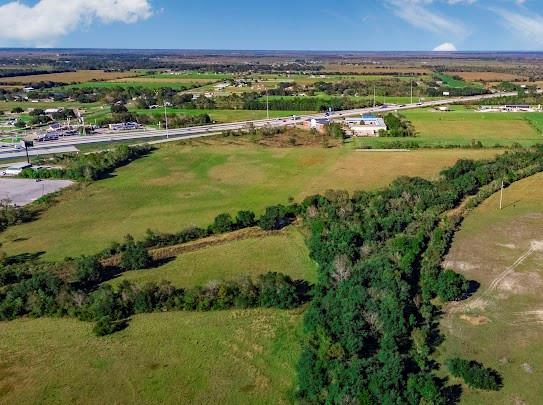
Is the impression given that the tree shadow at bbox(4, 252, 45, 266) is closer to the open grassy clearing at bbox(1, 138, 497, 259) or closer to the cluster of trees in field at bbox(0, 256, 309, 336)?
the open grassy clearing at bbox(1, 138, 497, 259)

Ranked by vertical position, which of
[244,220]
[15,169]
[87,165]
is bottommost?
[244,220]

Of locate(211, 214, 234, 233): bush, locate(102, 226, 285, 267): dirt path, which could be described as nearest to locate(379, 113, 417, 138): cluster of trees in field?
locate(102, 226, 285, 267): dirt path

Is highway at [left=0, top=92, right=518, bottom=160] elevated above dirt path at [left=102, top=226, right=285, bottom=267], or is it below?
above

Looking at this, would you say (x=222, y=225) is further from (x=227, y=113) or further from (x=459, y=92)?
(x=459, y=92)

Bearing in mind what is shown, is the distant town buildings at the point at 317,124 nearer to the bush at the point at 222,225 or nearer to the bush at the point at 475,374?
the bush at the point at 222,225

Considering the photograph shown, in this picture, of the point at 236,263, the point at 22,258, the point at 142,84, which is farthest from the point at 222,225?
the point at 142,84

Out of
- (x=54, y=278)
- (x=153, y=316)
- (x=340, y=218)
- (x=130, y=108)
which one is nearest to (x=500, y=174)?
(x=340, y=218)
